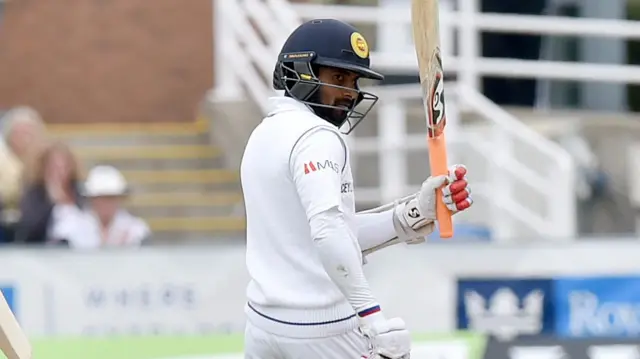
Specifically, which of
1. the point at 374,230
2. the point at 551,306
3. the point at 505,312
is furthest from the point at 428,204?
the point at 551,306

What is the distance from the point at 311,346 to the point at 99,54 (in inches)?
342

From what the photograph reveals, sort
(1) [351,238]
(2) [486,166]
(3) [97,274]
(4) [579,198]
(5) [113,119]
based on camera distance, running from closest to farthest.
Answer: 1. (1) [351,238]
2. (3) [97,274]
3. (2) [486,166]
4. (4) [579,198]
5. (5) [113,119]

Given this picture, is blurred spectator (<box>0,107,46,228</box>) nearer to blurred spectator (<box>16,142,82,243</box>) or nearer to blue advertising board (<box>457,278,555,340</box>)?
blurred spectator (<box>16,142,82,243</box>)

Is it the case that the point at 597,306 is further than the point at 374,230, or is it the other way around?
the point at 597,306

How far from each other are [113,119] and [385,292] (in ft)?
17.0

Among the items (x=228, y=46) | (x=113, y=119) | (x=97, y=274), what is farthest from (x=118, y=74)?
(x=97, y=274)

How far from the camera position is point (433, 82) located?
409 cm

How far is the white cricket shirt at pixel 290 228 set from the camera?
382cm

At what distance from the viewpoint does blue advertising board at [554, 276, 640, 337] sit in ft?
25.3

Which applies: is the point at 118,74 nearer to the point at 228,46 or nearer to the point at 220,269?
the point at 228,46

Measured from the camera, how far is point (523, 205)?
9.69m

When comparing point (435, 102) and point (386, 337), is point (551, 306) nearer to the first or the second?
point (435, 102)

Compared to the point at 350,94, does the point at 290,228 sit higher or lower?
lower

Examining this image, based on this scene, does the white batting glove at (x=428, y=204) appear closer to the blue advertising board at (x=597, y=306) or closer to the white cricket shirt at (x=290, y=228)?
the white cricket shirt at (x=290, y=228)
